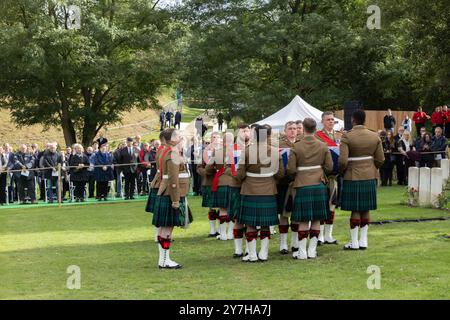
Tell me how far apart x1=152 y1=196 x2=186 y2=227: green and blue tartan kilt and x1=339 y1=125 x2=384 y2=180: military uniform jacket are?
2439mm

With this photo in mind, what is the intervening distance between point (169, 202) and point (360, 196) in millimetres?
2697

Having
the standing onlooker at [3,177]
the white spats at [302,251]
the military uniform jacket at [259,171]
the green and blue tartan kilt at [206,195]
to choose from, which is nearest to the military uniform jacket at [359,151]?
the military uniform jacket at [259,171]

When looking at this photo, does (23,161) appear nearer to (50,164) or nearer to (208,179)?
(50,164)

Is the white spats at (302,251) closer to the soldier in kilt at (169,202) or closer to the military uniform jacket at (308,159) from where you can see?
the military uniform jacket at (308,159)

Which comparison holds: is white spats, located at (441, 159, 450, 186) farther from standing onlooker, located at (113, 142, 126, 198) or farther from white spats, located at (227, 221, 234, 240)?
standing onlooker, located at (113, 142, 126, 198)

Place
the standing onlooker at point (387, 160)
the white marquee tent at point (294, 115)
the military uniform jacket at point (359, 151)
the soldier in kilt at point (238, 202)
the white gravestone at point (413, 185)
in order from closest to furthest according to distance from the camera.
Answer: the soldier in kilt at point (238, 202)
the military uniform jacket at point (359, 151)
the white gravestone at point (413, 185)
the white marquee tent at point (294, 115)
the standing onlooker at point (387, 160)

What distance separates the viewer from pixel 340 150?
420 inches

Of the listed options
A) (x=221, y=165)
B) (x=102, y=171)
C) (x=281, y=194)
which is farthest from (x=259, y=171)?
(x=102, y=171)

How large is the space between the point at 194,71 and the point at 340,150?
22430mm

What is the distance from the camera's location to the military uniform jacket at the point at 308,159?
10141 mm

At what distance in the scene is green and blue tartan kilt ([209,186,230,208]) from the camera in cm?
1220

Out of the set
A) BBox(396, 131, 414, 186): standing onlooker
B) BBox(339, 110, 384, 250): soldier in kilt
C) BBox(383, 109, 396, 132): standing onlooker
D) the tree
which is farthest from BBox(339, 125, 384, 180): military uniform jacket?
the tree

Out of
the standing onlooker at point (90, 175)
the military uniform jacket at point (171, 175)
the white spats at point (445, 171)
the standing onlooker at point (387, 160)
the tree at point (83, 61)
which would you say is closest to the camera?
the military uniform jacket at point (171, 175)

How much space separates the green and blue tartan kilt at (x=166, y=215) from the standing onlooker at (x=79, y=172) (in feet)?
39.7
